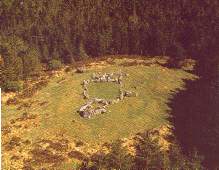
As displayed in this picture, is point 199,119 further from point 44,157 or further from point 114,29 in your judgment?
point 114,29

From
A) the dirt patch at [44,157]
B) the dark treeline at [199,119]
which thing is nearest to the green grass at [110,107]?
the dark treeline at [199,119]

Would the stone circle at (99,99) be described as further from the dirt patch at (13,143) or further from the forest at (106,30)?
the forest at (106,30)

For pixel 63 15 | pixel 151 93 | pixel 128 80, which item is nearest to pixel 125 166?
pixel 151 93

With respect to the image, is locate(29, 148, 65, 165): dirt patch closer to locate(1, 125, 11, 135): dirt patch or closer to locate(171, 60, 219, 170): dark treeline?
locate(1, 125, 11, 135): dirt patch

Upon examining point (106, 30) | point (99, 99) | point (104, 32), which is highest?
point (106, 30)

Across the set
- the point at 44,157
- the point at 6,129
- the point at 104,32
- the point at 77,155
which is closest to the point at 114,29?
the point at 104,32

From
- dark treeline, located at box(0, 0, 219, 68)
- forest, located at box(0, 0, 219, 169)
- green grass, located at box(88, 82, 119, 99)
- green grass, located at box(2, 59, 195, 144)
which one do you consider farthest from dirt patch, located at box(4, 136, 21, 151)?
dark treeline, located at box(0, 0, 219, 68)

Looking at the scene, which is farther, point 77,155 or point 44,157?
point 77,155
